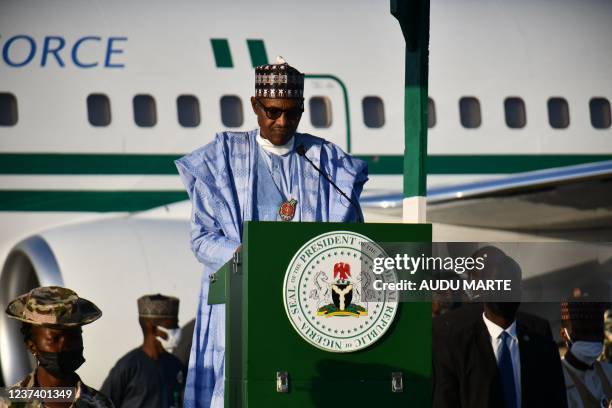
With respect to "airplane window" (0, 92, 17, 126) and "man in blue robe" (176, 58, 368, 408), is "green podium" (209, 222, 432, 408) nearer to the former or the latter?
"man in blue robe" (176, 58, 368, 408)

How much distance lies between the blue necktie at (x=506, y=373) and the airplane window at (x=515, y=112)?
20.1ft

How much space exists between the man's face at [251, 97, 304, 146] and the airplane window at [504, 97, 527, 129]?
6.38 m

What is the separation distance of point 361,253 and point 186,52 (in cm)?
652

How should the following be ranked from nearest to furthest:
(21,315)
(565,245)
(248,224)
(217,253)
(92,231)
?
(248,224) → (21,315) → (217,253) → (565,245) → (92,231)

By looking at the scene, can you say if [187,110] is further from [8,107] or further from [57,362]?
[57,362]

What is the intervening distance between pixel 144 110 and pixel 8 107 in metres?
0.97

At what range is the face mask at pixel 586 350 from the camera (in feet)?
17.3

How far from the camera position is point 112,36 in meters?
9.71

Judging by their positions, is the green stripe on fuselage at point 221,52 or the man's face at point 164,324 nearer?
the man's face at point 164,324

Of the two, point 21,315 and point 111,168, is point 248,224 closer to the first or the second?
point 21,315

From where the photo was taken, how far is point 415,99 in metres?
4.70

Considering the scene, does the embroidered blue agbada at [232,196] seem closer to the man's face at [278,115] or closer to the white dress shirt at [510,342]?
the man's face at [278,115]

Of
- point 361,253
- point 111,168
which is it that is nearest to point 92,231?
point 111,168

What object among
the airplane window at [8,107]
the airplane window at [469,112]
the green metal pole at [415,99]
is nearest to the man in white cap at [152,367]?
the airplane window at [8,107]
